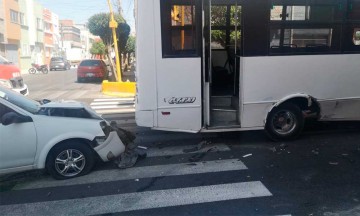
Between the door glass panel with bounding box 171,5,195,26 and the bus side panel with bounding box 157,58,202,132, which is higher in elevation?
the door glass panel with bounding box 171,5,195,26

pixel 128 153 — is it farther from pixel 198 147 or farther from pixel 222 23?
pixel 222 23

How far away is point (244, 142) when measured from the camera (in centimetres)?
729

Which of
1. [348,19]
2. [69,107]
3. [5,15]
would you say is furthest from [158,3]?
[5,15]

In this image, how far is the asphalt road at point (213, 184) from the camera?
4.44 m

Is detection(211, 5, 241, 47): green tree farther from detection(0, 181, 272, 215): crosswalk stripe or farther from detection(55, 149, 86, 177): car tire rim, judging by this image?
detection(55, 149, 86, 177): car tire rim

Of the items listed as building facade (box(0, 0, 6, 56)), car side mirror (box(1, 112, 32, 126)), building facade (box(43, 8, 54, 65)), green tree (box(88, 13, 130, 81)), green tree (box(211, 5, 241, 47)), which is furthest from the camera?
building facade (box(43, 8, 54, 65))

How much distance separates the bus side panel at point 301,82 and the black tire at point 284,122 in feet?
0.69

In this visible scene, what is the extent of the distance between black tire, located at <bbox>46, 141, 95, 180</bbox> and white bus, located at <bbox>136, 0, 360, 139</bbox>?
4.79 feet

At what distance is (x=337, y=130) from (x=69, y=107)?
5.87 m

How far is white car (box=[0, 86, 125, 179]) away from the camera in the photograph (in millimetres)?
5059

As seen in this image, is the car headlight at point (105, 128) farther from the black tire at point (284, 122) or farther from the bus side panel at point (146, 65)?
the black tire at point (284, 122)

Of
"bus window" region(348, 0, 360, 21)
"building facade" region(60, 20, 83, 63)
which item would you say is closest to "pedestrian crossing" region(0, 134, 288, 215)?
"bus window" region(348, 0, 360, 21)

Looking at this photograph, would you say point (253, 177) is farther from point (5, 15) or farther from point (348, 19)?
point (5, 15)

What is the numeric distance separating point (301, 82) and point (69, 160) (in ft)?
15.1
